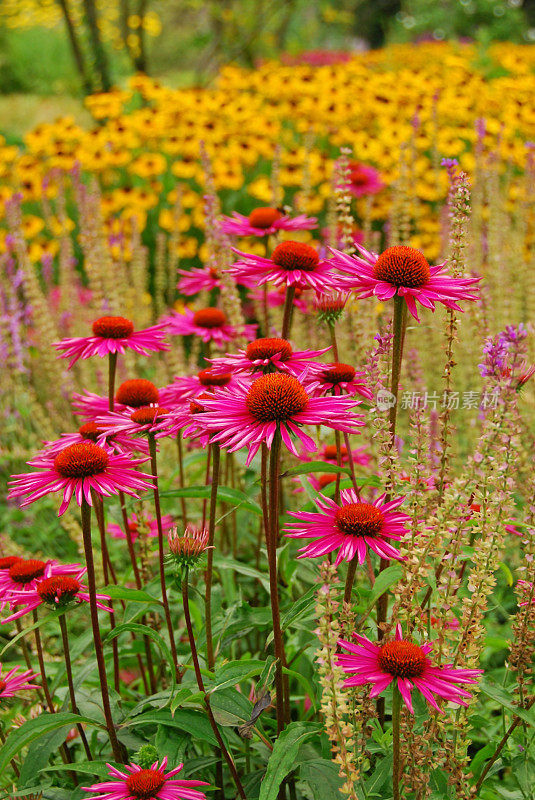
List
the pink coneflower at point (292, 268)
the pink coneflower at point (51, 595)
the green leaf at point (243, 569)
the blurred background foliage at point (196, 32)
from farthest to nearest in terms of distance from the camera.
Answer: the blurred background foliage at point (196, 32), the green leaf at point (243, 569), the pink coneflower at point (292, 268), the pink coneflower at point (51, 595)

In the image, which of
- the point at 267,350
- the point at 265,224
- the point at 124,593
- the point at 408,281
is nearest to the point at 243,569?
the point at 124,593

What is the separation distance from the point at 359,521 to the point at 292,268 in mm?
824

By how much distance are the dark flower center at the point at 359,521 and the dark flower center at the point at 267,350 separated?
17.7 inches

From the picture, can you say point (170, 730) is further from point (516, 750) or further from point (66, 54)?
point (66, 54)

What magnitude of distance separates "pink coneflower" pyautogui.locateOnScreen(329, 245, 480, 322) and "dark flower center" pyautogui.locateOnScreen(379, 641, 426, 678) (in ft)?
2.15

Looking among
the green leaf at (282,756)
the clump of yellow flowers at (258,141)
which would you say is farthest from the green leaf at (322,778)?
the clump of yellow flowers at (258,141)

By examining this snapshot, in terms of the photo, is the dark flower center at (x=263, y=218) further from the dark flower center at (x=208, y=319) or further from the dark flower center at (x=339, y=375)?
the dark flower center at (x=339, y=375)

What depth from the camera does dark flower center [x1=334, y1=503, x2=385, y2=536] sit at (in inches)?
58.4

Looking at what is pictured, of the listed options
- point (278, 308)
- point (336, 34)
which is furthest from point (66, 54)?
point (278, 308)

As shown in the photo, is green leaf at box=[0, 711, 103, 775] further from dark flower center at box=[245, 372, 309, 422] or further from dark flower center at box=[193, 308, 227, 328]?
dark flower center at box=[193, 308, 227, 328]

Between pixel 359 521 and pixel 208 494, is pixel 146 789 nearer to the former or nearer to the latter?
pixel 359 521

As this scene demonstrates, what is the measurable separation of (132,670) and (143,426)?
1405mm

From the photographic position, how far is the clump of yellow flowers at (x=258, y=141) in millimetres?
6523

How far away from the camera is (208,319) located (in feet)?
8.90
